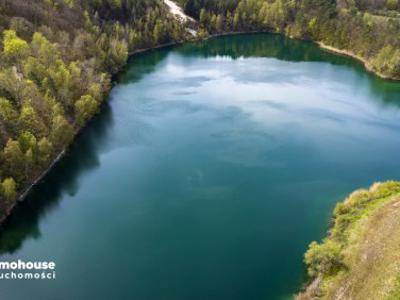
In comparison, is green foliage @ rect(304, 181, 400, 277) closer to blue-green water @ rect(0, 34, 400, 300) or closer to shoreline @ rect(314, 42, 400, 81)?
blue-green water @ rect(0, 34, 400, 300)

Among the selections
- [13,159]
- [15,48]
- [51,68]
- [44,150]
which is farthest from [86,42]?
[13,159]

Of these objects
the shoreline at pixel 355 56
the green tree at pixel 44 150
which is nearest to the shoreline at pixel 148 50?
the shoreline at pixel 355 56

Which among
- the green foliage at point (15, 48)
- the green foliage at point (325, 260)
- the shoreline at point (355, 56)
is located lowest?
the green foliage at point (325, 260)

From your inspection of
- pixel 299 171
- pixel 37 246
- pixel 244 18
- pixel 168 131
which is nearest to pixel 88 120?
pixel 168 131

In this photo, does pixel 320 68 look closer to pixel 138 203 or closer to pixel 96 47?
pixel 96 47

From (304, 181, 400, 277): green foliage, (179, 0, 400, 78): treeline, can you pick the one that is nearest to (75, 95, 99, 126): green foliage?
(304, 181, 400, 277): green foliage

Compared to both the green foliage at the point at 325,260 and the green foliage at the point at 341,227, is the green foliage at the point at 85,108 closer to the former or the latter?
the green foliage at the point at 341,227
